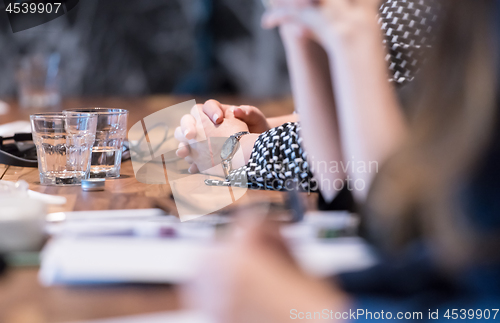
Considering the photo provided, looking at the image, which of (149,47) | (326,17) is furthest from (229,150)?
(149,47)

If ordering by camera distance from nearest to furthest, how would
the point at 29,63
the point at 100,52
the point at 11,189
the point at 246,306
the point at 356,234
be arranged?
the point at 246,306 < the point at 356,234 < the point at 11,189 < the point at 29,63 < the point at 100,52

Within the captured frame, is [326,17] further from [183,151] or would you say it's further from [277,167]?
[183,151]

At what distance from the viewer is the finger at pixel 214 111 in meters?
0.83

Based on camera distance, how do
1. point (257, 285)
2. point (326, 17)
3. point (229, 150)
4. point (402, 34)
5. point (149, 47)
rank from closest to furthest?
point (257, 285)
point (326, 17)
point (402, 34)
point (229, 150)
point (149, 47)

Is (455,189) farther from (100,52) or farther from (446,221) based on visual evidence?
(100,52)

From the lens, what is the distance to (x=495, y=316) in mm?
309

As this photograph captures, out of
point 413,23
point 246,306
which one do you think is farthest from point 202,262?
point 413,23

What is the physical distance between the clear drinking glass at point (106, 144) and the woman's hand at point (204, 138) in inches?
4.1

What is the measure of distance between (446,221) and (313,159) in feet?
0.82

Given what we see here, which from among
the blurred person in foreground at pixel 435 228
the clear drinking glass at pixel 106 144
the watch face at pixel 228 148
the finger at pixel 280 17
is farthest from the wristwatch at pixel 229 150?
the blurred person in foreground at pixel 435 228

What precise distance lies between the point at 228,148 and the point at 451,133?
49cm

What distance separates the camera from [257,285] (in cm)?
27

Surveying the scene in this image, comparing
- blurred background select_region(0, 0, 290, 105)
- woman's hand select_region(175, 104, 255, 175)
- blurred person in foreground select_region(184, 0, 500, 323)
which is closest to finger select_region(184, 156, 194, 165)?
woman's hand select_region(175, 104, 255, 175)

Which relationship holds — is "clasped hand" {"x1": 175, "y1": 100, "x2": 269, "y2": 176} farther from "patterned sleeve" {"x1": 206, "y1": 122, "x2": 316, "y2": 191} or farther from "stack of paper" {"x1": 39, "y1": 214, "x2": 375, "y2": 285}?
"stack of paper" {"x1": 39, "y1": 214, "x2": 375, "y2": 285}
